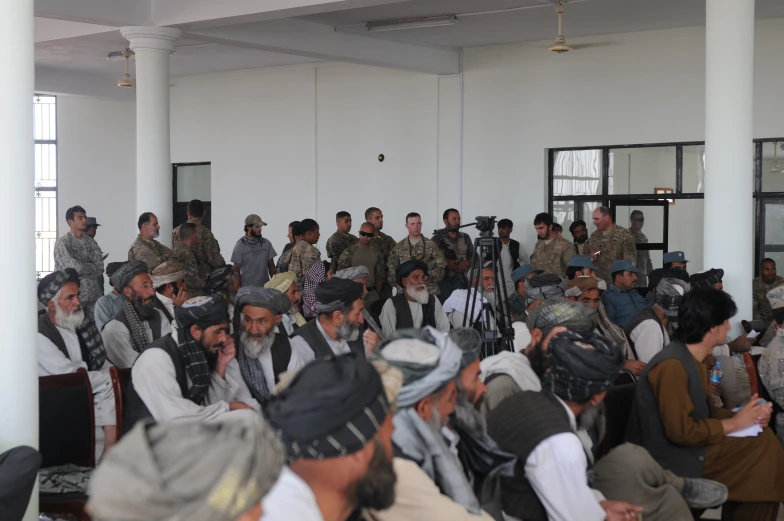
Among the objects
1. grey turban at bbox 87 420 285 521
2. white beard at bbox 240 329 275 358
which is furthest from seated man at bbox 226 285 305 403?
grey turban at bbox 87 420 285 521

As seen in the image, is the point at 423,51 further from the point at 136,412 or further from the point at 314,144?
the point at 136,412

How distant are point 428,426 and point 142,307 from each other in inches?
134

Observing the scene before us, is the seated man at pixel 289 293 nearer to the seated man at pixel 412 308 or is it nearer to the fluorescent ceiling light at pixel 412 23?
the seated man at pixel 412 308

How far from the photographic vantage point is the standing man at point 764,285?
930cm

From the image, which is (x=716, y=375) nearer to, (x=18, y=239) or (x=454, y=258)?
(x=18, y=239)

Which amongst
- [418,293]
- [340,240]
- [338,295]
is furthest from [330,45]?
[338,295]

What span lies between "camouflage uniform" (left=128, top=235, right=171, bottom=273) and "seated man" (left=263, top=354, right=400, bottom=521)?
732 cm

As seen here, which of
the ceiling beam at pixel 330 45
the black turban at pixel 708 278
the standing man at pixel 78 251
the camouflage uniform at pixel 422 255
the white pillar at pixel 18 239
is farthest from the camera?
the ceiling beam at pixel 330 45

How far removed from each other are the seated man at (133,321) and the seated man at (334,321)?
836 mm

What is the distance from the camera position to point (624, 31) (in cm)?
1106

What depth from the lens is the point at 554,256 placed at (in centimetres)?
1038

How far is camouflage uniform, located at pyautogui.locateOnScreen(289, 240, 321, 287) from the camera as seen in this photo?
9.11 meters

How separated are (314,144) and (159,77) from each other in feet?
13.2

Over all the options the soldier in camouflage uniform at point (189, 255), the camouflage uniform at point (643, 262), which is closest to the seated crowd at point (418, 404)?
the soldier in camouflage uniform at point (189, 255)
